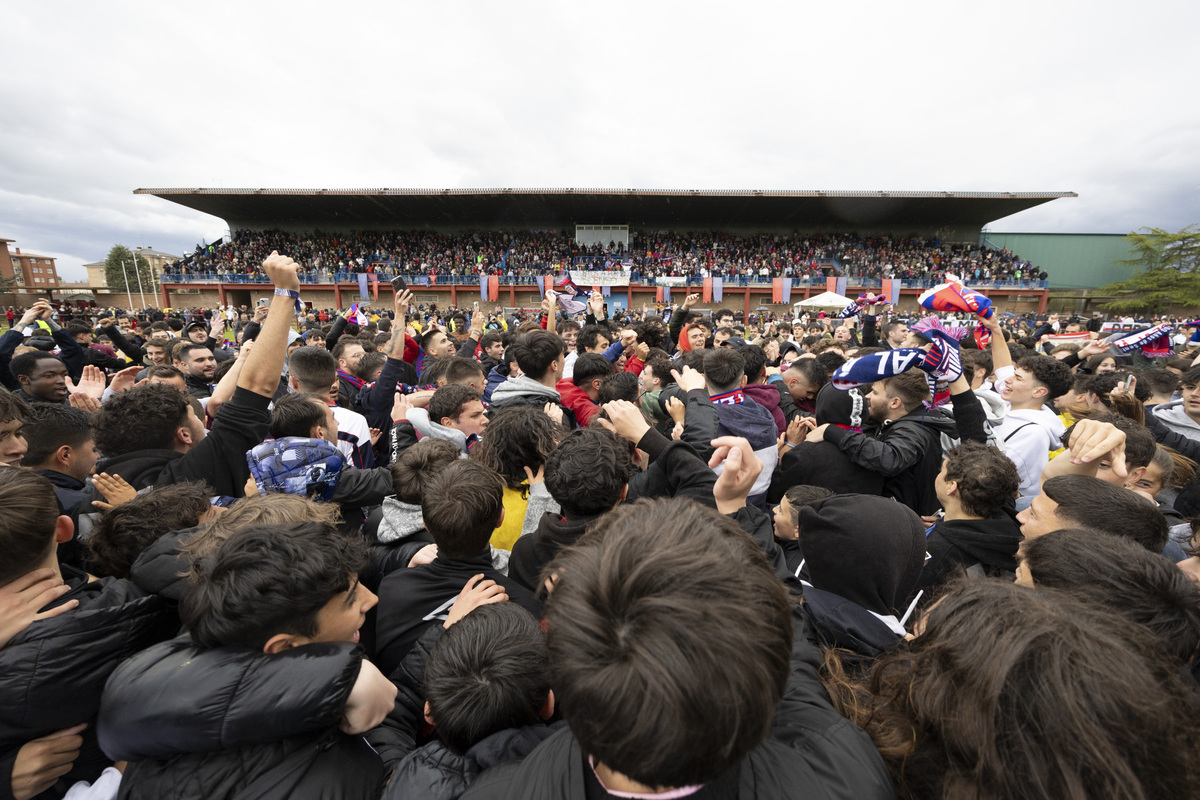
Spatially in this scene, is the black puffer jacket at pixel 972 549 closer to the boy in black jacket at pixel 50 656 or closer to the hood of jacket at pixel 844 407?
the hood of jacket at pixel 844 407

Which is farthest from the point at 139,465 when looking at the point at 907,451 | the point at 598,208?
the point at 598,208

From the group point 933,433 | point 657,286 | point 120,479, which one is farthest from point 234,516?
point 657,286

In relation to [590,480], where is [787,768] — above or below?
below

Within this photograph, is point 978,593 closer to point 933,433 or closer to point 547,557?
point 547,557

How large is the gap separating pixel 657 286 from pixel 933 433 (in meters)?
26.2

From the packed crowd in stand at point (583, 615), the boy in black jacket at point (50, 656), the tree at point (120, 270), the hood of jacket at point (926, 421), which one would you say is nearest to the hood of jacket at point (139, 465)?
the packed crowd in stand at point (583, 615)

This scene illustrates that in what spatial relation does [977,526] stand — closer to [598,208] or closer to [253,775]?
[253,775]

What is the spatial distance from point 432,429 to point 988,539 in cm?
296

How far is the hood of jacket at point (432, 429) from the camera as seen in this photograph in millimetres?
2988

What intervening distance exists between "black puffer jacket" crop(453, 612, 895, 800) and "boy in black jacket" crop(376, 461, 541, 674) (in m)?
0.75

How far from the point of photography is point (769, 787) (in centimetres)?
79

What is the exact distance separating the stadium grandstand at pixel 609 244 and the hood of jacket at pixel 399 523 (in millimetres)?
23145

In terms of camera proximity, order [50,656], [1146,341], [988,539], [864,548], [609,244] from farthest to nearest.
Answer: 1. [609,244]
2. [1146,341]
3. [988,539]
4. [864,548]
5. [50,656]

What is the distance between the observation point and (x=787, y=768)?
2.70 ft
